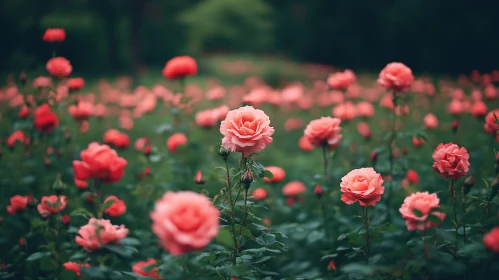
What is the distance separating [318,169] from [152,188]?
104 cm

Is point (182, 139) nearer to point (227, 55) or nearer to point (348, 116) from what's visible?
point (348, 116)

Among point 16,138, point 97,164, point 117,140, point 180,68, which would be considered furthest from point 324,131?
point 16,138

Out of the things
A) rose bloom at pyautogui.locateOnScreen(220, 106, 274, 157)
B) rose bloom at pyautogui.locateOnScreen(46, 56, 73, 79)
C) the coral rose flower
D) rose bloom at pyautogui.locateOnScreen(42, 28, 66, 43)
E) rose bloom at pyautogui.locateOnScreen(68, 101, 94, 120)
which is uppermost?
rose bloom at pyautogui.locateOnScreen(42, 28, 66, 43)

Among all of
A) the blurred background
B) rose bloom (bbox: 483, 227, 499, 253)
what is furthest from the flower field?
the blurred background

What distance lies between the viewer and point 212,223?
89 centimetres

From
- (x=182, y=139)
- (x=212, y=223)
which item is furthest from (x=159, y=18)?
(x=212, y=223)

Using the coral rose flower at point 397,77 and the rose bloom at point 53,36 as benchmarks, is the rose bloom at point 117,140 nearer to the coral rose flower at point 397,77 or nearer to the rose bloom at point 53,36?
the rose bloom at point 53,36

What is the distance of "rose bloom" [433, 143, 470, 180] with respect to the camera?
1373 millimetres

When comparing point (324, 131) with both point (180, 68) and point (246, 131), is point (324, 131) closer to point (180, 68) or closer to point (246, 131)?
point (246, 131)

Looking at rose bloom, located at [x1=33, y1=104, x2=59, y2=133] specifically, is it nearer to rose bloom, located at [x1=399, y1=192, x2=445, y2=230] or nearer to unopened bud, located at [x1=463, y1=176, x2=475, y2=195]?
rose bloom, located at [x1=399, y1=192, x2=445, y2=230]

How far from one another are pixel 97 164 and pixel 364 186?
3.02 ft

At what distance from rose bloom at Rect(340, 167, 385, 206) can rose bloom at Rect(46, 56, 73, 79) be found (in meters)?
1.69

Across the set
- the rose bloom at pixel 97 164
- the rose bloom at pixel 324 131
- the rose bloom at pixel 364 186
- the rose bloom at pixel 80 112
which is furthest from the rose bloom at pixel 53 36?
the rose bloom at pixel 364 186

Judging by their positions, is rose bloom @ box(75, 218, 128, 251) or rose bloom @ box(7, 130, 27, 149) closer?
rose bloom @ box(75, 218, 128, 251)
